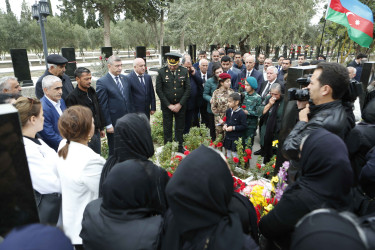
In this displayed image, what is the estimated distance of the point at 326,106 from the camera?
6.31ft

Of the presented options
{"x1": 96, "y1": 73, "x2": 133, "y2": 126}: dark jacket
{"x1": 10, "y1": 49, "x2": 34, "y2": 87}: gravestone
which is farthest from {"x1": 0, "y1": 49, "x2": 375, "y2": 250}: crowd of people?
{"x1": 10, "y1": 49, "x2": 34, "y2": 87}: gravestone

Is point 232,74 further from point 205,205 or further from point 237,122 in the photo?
point 205,205

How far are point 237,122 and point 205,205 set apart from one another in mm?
2961

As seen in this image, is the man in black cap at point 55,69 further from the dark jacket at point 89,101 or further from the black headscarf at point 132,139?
the black headscarf at point 132,139

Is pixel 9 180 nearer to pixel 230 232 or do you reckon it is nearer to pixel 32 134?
pixel 32 134

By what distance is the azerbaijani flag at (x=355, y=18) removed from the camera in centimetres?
452

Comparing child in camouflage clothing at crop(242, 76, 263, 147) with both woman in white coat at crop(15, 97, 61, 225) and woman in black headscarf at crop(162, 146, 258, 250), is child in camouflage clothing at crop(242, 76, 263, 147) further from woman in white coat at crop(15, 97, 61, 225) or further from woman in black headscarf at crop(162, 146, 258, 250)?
woman in black headscarf at crop(162, 146, 258, 250)

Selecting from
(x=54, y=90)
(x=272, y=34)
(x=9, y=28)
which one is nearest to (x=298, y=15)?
(x=272, y=34)

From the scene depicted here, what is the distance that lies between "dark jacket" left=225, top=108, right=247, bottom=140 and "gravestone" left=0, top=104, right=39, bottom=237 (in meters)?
3.05

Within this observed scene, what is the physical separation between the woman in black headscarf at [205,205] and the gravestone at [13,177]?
83 cm

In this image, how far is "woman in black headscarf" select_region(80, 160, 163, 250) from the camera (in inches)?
52.9

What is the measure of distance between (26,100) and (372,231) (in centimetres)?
256

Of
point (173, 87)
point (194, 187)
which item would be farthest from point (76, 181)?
point (173, 87)

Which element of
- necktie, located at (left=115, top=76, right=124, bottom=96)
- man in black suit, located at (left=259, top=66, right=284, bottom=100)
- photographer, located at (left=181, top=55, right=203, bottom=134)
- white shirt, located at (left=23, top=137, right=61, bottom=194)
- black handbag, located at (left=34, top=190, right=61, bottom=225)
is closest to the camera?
white shirt, located at (left=23, top=137, right=61, bottom=194)
